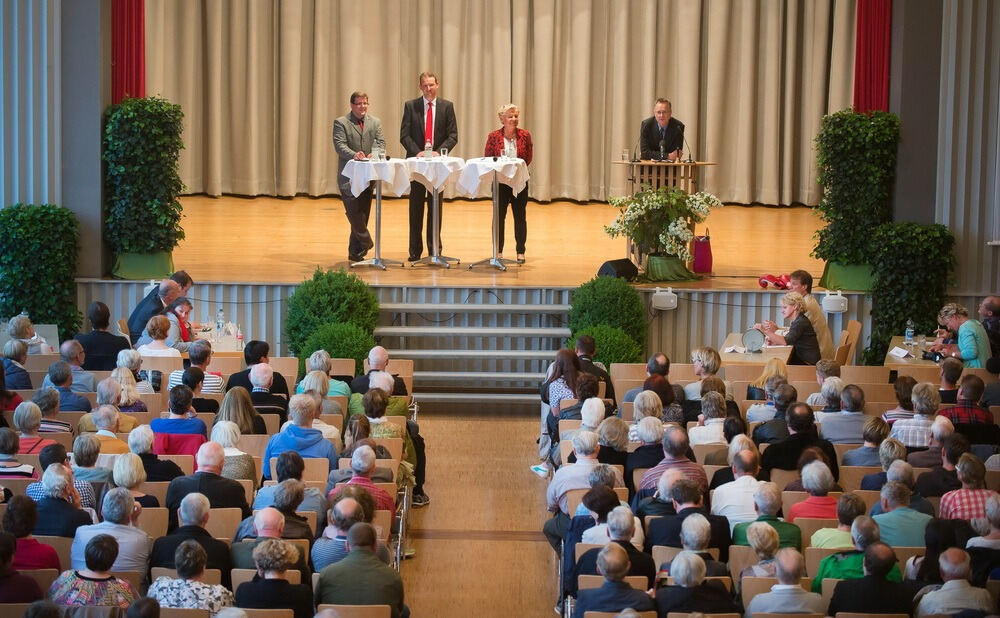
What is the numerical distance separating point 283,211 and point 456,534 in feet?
32.4

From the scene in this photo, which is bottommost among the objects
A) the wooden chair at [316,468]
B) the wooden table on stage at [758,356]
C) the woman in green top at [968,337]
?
the wooden chair at [316,468]

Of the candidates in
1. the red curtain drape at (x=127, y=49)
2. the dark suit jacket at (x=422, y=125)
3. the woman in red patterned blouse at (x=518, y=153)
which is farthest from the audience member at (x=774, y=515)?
the red curtain drape at (x=127, y=49)

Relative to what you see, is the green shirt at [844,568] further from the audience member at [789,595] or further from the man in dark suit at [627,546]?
the man in dark suit at [627,546]

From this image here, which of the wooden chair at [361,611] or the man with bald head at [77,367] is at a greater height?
the man with bald head at [77,367]

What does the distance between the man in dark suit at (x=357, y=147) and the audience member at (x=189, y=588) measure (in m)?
7.96

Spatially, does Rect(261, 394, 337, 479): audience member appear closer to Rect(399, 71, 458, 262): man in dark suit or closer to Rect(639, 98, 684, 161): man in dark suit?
Rect(399, 71, 458, 262): man in dark suit

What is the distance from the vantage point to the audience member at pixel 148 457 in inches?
283

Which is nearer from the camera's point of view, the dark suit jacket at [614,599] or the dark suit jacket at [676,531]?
the dark suit jacket at [614,599]

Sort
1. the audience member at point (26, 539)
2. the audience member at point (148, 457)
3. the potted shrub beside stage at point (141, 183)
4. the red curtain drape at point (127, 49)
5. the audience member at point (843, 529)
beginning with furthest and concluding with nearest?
the red curtain drape at point (127, 49)
the potted shrub beside stage at point (141, 183)
the audience member at point (148, 457)
the audience member at point (843, 529)
the audience member at point (26, 539)

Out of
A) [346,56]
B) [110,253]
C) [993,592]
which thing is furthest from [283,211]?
[993,592]

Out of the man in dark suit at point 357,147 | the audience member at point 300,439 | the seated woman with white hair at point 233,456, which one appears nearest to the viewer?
the seated woman with white hair at point 233,456

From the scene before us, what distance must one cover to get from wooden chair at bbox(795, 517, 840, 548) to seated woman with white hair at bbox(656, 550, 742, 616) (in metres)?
0.97

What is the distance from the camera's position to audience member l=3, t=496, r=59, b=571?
5.91m

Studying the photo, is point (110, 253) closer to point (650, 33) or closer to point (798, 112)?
point (650, 33)
